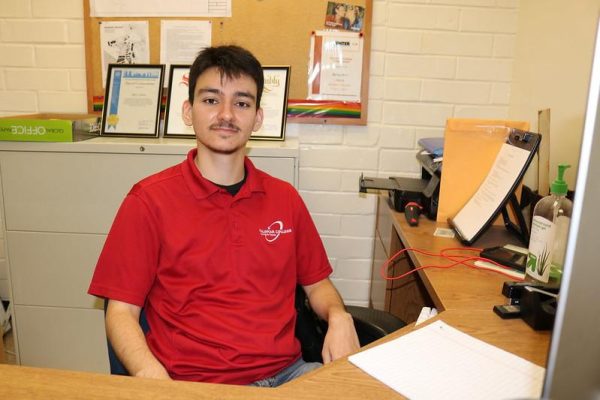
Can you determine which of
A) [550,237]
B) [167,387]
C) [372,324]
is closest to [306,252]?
[372,324]

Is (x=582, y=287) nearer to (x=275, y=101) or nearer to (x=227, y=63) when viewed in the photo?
(x=227, y=63)

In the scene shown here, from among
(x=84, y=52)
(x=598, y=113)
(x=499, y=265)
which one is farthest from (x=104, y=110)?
(x=598, y=113)

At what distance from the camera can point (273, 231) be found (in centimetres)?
140

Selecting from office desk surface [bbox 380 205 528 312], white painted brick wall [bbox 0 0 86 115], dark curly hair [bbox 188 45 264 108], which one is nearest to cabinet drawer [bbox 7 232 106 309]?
white painted brick wall [bbox 0 0 86 115]

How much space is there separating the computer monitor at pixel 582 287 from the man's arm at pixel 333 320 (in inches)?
28.8

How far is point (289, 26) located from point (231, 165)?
3.67 feet

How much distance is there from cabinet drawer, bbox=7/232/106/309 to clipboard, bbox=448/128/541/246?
1.46m

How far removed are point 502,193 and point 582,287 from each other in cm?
120

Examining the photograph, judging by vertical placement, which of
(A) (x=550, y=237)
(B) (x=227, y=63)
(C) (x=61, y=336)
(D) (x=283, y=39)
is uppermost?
(D) (x=283, y=39)

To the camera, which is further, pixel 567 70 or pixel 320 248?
pixel 567 70

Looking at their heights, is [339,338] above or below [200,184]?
below

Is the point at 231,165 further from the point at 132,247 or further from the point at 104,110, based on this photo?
the point at 104,110

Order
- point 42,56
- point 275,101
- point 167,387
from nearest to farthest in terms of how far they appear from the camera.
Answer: point 167,387
point 275,101
point 42,56

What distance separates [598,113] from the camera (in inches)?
16.5
